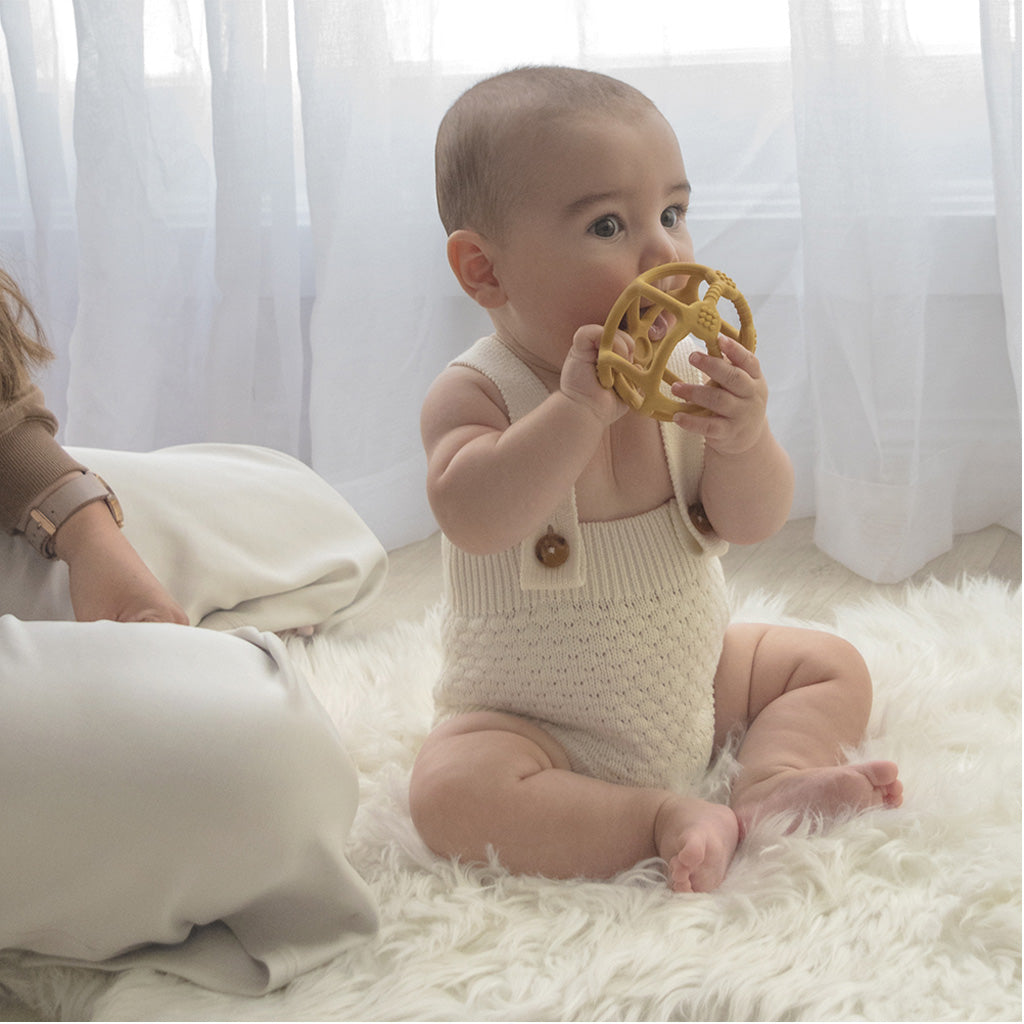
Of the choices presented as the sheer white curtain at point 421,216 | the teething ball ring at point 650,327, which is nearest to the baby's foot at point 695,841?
the teething ball ring at point 650,327

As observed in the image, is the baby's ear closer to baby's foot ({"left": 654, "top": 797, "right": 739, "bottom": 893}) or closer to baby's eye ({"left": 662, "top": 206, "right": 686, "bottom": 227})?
baby's eye ({"left": 662, "top": 206, "right": 686, "bottom": 227})

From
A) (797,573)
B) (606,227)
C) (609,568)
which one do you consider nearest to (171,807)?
(609,568)

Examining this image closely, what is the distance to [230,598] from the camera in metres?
1.21

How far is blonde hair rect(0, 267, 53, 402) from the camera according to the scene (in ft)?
3.05

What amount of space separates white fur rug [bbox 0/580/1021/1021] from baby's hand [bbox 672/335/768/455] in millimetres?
263

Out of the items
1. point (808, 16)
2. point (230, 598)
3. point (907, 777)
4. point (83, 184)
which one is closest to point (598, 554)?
point (907, 777)

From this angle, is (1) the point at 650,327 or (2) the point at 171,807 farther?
(1) the point at 650,327

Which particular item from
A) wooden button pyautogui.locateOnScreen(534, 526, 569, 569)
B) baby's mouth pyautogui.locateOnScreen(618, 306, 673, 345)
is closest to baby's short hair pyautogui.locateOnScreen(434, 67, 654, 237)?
baby's mouth pyautogui.locateOnScreen(618, 306, 673, 345)

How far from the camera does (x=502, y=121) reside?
0.84 metres

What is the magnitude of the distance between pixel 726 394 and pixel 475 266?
201mm

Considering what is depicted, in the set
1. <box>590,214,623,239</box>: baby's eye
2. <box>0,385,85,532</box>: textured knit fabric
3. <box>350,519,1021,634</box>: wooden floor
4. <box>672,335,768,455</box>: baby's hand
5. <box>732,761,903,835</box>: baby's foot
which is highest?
<box>590,214,623,239</box>: baby's eye

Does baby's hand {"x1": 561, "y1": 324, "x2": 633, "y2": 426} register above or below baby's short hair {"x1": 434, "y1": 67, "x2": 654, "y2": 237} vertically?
below

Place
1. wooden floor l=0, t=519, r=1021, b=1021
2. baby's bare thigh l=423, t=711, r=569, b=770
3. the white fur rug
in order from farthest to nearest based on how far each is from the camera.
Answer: wooden floor l=0, t=519, r=1021, b=1021, baby's bare thigh l=423, t=711, r=569, b=770, the white fur rug

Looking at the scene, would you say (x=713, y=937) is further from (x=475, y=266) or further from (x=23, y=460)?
(x=23, y=460)
